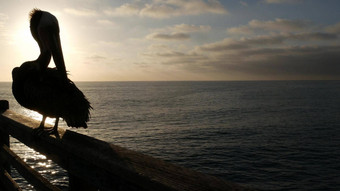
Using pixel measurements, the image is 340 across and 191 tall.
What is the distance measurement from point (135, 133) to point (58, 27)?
3776 cm

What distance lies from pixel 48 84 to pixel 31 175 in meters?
1.18

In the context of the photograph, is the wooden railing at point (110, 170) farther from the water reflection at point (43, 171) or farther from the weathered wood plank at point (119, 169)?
the water reflection at point (43, 171)

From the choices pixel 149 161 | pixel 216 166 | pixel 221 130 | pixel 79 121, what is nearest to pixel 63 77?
pixel 79 121

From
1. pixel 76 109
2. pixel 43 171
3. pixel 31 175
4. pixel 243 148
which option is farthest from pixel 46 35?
pixel 243 148

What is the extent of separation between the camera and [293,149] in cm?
3172

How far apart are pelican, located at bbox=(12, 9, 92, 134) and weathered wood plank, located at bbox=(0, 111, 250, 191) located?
0.96m

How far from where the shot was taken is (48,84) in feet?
11.6

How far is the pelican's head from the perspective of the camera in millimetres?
3426

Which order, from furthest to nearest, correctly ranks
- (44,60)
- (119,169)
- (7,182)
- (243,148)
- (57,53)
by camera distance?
1. (243,148)
2. (7,182)
3. (44,60)
4. (57,53)
5. (119,169)

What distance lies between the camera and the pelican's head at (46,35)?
3.43m

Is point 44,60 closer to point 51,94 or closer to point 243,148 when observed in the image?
point 51,94

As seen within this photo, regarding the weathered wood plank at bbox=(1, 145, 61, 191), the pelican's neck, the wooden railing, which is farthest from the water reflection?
the wooden railing

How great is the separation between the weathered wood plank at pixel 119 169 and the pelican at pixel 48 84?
96 cm

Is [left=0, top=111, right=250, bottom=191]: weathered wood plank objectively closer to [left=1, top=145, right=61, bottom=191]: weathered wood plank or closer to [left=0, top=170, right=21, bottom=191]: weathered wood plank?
[left=1, top=145, right=61, bottom=191]: weathered wood plank
